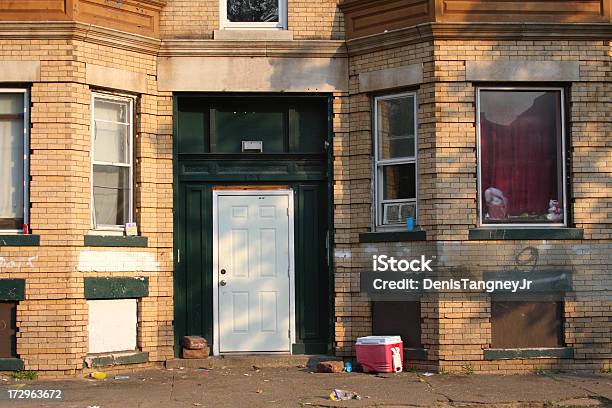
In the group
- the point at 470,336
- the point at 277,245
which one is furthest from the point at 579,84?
the point at 277,245

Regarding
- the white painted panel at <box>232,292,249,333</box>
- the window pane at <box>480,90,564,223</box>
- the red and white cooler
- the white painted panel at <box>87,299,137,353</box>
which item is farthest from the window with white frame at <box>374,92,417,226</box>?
the white painted panel at <box>87,299,137,353</box>

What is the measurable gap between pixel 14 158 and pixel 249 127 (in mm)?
3213

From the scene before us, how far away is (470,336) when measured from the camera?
12.2m

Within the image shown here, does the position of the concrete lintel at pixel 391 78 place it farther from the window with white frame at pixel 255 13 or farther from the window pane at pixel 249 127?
the window with white frame at pixel 255 13

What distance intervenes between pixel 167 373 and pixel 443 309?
3.64 metres

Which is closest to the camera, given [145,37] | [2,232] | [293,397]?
[293,397]

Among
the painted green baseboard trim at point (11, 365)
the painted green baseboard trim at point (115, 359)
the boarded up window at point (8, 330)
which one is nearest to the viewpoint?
the painted green baseboard trim at point (11, 365)

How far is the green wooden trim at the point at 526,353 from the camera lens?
1217 cm

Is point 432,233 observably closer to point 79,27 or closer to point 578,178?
point 578,178

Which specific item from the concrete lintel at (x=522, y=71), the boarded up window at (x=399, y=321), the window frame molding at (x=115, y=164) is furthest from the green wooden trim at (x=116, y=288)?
the concrete lintel at (x=522, y=71)

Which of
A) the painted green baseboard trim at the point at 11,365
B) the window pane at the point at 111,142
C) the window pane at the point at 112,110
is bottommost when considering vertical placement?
the painted green baseboard trim at the point at 11,365

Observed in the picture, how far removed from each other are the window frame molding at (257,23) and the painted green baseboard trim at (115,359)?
4620 millimetres

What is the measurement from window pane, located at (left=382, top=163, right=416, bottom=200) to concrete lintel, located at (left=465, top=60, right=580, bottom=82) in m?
1.46

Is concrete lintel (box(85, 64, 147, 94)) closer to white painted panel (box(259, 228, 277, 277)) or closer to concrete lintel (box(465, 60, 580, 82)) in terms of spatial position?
white painted panel (box(259, 228, 277, 277))
